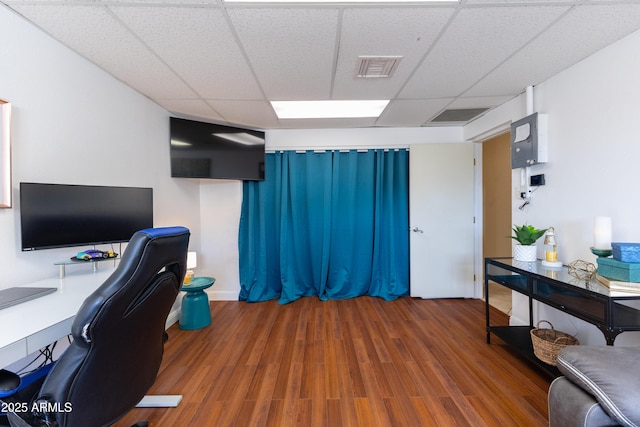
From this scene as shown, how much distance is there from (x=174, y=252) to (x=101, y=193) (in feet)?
3.69

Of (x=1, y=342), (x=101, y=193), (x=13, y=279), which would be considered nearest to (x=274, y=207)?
(x=101, y=193)

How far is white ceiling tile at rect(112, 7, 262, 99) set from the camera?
53.1 inches

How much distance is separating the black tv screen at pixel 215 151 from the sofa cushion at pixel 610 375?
3055 millimetres

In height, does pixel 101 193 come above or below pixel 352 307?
above

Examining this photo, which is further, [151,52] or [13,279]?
[151,52]

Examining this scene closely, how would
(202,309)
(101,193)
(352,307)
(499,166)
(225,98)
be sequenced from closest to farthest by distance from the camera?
(101,193)
(225,98)
(202,309)
(352,307)
(499,166)

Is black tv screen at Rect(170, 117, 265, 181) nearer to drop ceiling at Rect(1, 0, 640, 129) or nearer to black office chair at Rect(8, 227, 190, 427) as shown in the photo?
drop ceiling at Rect(1, 0, 640, 129)

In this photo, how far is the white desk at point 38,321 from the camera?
81 cm

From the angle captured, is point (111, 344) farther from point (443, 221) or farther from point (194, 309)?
point (443, 221)

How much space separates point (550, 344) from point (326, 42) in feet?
8.23

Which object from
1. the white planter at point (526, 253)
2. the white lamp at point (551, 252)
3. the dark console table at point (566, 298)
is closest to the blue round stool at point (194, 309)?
the dark console table at point (566, 298)

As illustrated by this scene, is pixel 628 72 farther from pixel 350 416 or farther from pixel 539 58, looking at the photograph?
pixel 350 416

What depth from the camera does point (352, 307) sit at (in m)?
2.98

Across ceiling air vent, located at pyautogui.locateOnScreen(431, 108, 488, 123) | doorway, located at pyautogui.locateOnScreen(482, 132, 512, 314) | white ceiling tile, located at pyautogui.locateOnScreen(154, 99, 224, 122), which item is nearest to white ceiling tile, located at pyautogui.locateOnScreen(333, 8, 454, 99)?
ceiling air vent, located at pyautogui.locateOnScreen(431, 108, 488, 123)
